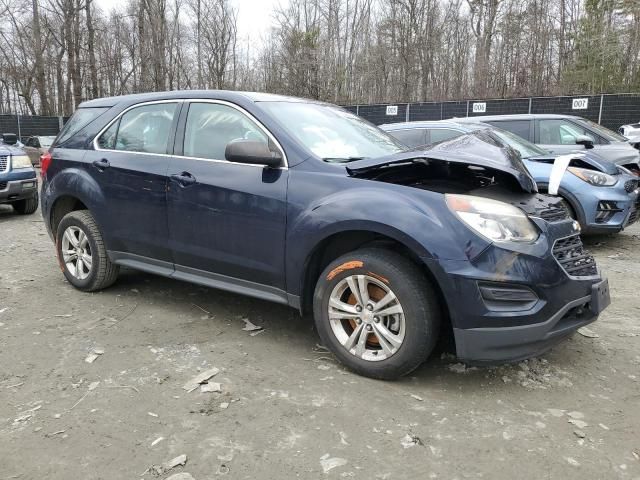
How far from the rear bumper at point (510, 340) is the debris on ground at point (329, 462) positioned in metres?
0.91

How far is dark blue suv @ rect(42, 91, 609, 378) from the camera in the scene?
9.29 feet

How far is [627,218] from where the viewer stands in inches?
257

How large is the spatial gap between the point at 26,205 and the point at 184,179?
6963mm

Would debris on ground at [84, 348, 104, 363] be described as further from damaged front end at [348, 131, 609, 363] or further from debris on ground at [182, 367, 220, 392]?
damaged front end at [348, 131, 609, 363]

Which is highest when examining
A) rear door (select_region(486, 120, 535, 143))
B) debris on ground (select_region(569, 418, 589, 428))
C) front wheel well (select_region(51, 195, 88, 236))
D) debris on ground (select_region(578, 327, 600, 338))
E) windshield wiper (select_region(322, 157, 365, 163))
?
rear door (select_region(486, 120, 535, 143))

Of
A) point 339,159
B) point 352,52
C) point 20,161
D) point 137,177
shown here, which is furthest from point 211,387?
point 352,52

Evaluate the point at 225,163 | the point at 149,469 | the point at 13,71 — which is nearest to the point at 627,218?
the point at 225,163

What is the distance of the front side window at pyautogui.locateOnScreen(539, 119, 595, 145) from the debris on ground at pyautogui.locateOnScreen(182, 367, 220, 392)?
7.15m

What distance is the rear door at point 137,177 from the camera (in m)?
4.07

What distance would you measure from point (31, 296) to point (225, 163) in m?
2.44

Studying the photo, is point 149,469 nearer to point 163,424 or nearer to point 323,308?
point 163,424

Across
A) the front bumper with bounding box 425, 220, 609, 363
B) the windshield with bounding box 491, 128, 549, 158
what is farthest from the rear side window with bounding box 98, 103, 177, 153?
the windshield with bounding box 491, 128, 549, 158

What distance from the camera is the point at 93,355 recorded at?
3531mm

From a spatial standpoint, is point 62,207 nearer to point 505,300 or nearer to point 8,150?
point 505,300
